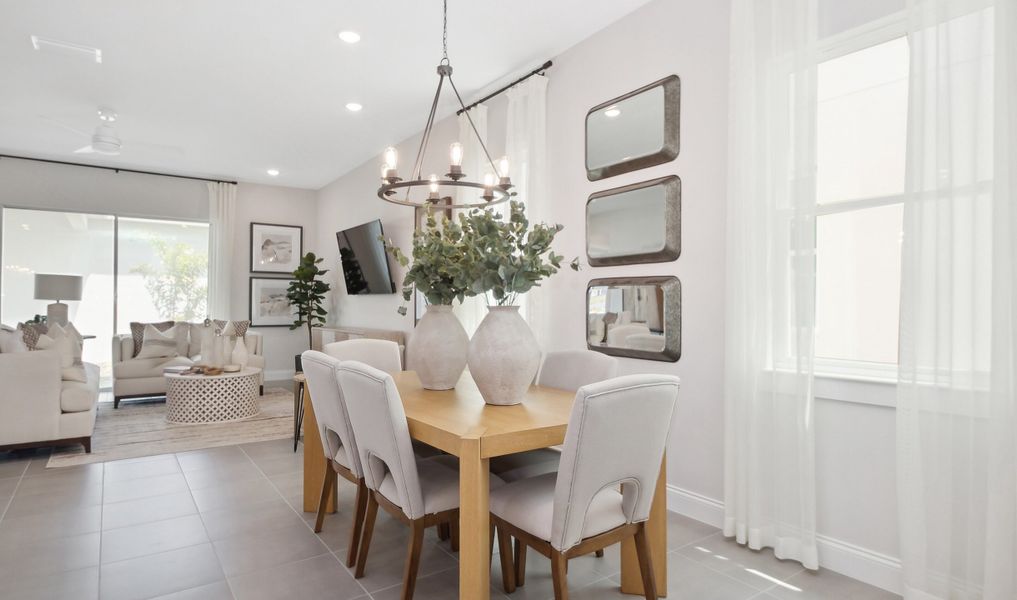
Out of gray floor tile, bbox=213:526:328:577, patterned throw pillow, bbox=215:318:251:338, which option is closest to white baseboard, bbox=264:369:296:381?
patterned throw pillow, bbox=215:318:251:338

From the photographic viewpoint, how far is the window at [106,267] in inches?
257

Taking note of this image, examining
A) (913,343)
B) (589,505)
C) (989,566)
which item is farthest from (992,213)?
(589,505)

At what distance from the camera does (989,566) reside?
5.90 feet

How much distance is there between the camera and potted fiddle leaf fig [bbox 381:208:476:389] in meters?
2.24

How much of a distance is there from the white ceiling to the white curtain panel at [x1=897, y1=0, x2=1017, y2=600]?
1825 millimetres

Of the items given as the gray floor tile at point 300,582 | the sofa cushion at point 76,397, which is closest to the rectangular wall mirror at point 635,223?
the gray floor tile at point 300,582

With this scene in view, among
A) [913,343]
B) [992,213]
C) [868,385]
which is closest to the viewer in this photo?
[992,213]

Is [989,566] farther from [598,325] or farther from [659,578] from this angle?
Answer: [598,325]

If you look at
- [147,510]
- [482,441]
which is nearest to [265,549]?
[147,510]

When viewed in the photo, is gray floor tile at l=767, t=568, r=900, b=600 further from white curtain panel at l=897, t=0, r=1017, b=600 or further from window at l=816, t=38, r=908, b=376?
window at l=816, t=38, r=908, b=376

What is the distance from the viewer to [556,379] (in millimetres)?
2738

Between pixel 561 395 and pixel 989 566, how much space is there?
1523 mm

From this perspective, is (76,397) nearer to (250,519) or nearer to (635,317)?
(250,519)

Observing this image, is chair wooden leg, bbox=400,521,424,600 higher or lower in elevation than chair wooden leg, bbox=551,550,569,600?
lower
